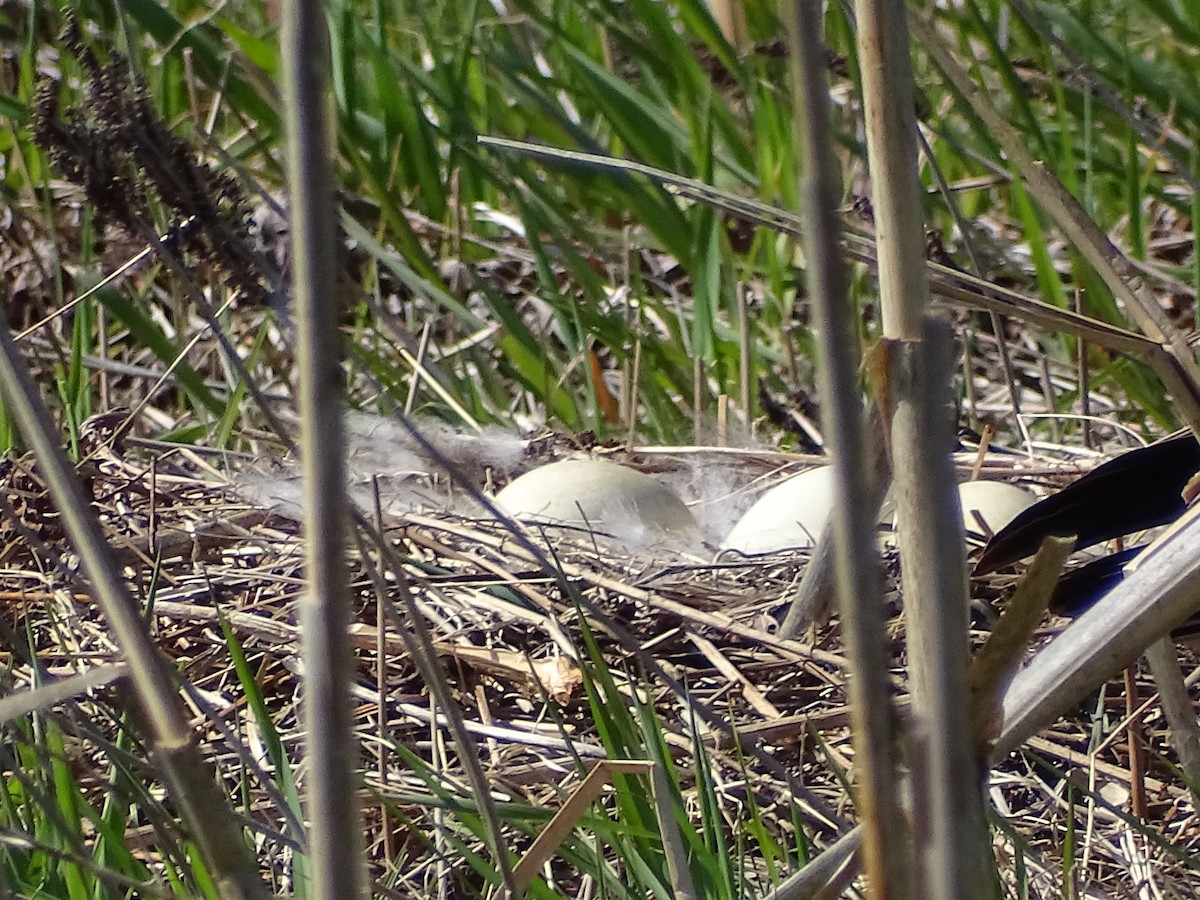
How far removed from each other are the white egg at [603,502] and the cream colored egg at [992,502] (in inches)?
13.3

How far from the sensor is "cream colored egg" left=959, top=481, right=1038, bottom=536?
1.67 meters

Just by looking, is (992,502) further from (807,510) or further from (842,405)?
(842,405)

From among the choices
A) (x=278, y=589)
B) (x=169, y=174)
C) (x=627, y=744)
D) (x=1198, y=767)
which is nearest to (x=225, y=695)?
(x=278, y=589)

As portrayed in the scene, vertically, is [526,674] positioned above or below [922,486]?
below

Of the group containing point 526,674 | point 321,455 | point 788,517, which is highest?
point 321,455

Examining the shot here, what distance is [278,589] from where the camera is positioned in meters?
1.59

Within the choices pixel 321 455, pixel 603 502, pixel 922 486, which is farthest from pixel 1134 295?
pixel 603 502

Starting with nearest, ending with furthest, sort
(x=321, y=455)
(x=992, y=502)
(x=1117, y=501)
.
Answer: (x=321, y=455) → (x=1117, y=501) → (x=992, y=502)

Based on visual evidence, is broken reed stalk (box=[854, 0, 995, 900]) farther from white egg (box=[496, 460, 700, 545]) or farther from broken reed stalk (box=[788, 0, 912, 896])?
white egg (box=[496, 460, 700, 545])

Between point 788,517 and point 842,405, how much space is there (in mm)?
1245

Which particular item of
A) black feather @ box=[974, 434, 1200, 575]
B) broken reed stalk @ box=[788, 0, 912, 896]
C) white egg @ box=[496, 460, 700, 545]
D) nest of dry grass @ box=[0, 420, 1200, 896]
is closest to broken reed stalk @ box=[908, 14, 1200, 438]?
black feather @ box=[974, 434, 1200, 575]

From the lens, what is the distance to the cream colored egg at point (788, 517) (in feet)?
5.60

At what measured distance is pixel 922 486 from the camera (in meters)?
0.57

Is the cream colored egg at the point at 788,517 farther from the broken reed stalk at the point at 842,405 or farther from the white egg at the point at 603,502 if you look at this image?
the broken reed stalk at the point at 842,405
